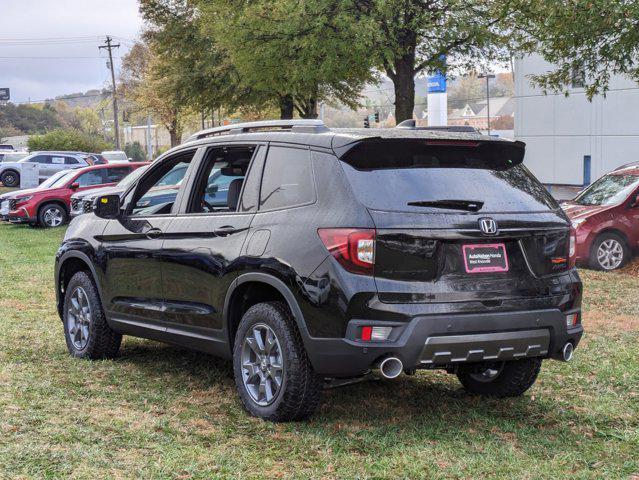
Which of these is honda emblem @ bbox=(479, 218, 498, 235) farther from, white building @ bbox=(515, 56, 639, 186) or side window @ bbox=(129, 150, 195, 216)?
white building @ bbox=(515, 56, 639, 186)

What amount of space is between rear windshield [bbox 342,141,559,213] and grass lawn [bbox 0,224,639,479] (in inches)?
52.5

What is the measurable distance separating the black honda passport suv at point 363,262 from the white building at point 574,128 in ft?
93.3

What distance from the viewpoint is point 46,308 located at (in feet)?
36.0

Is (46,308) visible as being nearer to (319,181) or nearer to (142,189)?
(142,189)

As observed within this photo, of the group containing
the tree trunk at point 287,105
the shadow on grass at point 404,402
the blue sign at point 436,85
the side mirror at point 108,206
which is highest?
the blue sign at point 436,85

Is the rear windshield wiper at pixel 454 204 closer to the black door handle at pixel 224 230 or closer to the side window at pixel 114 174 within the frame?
the black door handle at pixel 224 230

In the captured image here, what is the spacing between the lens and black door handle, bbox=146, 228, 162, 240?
6734 mm

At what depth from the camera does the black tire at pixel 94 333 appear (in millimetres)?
7590

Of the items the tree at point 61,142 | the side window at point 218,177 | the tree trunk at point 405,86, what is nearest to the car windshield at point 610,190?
the tree trunk at point 405,86

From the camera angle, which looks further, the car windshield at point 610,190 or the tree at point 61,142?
the tree at point 61,142

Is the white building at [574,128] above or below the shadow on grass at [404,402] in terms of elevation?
above

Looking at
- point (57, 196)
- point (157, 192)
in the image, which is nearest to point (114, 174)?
point (57, 196)

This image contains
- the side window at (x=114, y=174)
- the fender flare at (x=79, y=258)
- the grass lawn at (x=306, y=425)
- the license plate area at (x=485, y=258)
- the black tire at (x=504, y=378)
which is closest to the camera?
the grass lawn at (x=306, y=425)

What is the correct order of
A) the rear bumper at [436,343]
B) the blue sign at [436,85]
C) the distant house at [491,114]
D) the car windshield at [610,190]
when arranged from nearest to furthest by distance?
the rear bumper at [436,343], the car windshield at [610,190], the blue sign at [436,85], the distant house at [491,114]
